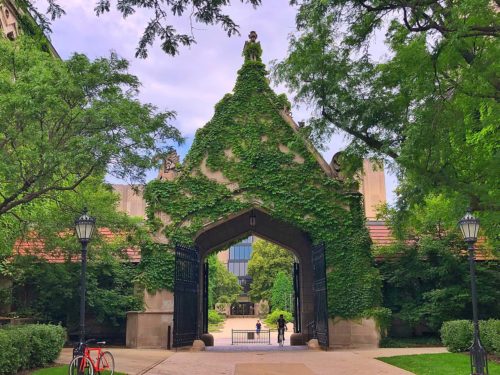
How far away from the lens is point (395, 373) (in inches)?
503

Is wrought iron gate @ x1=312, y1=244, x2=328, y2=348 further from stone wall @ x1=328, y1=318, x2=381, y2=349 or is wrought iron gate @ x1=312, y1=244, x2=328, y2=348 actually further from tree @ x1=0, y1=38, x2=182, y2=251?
tree @ x1=0, y1=38, x2=182, y2=251

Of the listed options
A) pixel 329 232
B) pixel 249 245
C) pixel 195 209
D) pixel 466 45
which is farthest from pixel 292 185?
pixel 249 245

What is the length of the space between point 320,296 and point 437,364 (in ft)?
21.3

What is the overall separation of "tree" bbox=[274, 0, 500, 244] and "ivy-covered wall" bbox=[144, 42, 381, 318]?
275 inches

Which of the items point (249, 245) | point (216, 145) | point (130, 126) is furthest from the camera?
point (249, 245)

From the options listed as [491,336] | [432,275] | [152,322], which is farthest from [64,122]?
[432,275]

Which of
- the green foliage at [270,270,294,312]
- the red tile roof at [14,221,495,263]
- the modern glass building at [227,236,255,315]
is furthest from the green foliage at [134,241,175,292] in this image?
the modern glass building at [227,236,255,315]

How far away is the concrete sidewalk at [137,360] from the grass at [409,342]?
8.63 m

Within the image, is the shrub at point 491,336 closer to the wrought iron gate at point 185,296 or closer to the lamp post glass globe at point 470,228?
the lamp post glass globe at point 470,228

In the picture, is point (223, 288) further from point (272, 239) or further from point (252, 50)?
point (252, 50)

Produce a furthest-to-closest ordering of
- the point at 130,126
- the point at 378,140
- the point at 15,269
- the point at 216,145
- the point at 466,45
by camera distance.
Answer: the point at 216,145 < the point at 15,269 < the point at 378,140 < the point at 130,126 < the point at 466,45

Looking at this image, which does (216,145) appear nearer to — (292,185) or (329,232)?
(292,185)

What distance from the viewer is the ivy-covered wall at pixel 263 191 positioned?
840 inches

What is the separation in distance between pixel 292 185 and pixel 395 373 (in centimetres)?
1047
